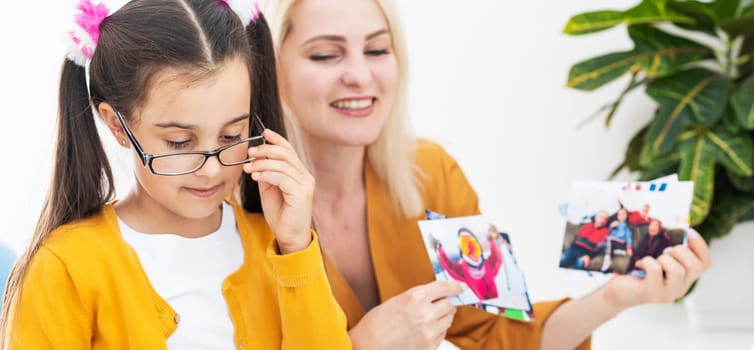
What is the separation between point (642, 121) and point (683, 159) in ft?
1.85

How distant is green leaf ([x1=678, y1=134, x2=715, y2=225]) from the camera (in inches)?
113

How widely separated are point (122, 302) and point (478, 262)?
78 centimetres

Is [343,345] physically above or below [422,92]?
below

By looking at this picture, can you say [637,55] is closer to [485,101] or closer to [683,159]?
[683,159]

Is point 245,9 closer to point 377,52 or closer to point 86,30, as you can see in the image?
point 86,30

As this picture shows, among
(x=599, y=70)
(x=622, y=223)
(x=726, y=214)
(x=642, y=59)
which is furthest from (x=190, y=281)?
(x=726, y=214)

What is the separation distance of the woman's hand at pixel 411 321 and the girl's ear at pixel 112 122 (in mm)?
634

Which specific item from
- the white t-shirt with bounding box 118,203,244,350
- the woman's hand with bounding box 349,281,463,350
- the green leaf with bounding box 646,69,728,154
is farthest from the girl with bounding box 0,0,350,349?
the green leaf with bounding box 646,69,728,154

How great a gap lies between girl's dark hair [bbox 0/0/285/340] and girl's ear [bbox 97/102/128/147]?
0.01m

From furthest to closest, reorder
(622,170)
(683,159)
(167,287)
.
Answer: (622,170) < (683,159) < (167,287)

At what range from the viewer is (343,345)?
4.94 ft

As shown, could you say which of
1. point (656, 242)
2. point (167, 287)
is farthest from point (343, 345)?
point (656, 242)

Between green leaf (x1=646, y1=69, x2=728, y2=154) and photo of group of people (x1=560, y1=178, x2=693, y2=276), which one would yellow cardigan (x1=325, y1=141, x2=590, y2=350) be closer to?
photo of group of people (x1=560, y1=178, x2=693, y2=276)

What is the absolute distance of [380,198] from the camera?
2020mm
